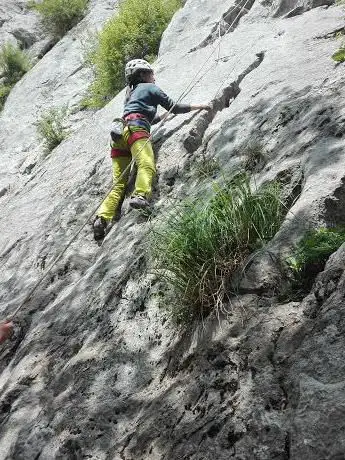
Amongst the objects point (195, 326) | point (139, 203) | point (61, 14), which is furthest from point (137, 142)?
point (61, 14)

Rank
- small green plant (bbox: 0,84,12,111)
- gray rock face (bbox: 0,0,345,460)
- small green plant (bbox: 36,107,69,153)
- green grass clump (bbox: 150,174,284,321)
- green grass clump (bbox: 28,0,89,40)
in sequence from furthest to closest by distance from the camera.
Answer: green grass clump (bbox: 28,0,89,40), small green plant (bbox: 0,84,12,111), small green plant (bbox: 36,107,69,153), green grass clump (bbox: 150,174,284,321), gray rock face (bbox: 0,0,345,460)

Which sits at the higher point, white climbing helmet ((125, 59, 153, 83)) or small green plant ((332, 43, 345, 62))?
white climbing helmet ((125, 59, 153, 83))

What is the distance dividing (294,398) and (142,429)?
Result: 0.87 m

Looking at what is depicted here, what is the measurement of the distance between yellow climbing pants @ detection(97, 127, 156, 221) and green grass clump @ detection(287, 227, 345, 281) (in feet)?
7.41

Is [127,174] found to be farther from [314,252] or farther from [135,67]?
[314,252]

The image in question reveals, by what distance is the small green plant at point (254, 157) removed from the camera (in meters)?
3.89

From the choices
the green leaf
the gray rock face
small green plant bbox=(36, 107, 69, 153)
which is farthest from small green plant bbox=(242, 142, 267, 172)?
small green plant bbox=(36, 107, 69, 153)

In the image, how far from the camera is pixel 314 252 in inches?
98.3

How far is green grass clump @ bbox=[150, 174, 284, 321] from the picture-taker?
8.92 feet

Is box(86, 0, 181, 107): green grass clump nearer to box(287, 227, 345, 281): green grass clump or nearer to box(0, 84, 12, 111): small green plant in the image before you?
box(0, 84, 12, 111): small green plant

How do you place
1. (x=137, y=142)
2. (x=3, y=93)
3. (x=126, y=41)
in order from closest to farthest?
(x=137, y=142) < (x=126, y=41) < (x=3, y=93)

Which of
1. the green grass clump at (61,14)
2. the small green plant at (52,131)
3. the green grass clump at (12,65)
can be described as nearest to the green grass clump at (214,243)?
the small green plant at (52,131)

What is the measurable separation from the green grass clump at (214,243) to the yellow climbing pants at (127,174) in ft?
5.36

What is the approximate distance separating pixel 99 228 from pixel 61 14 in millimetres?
11114
